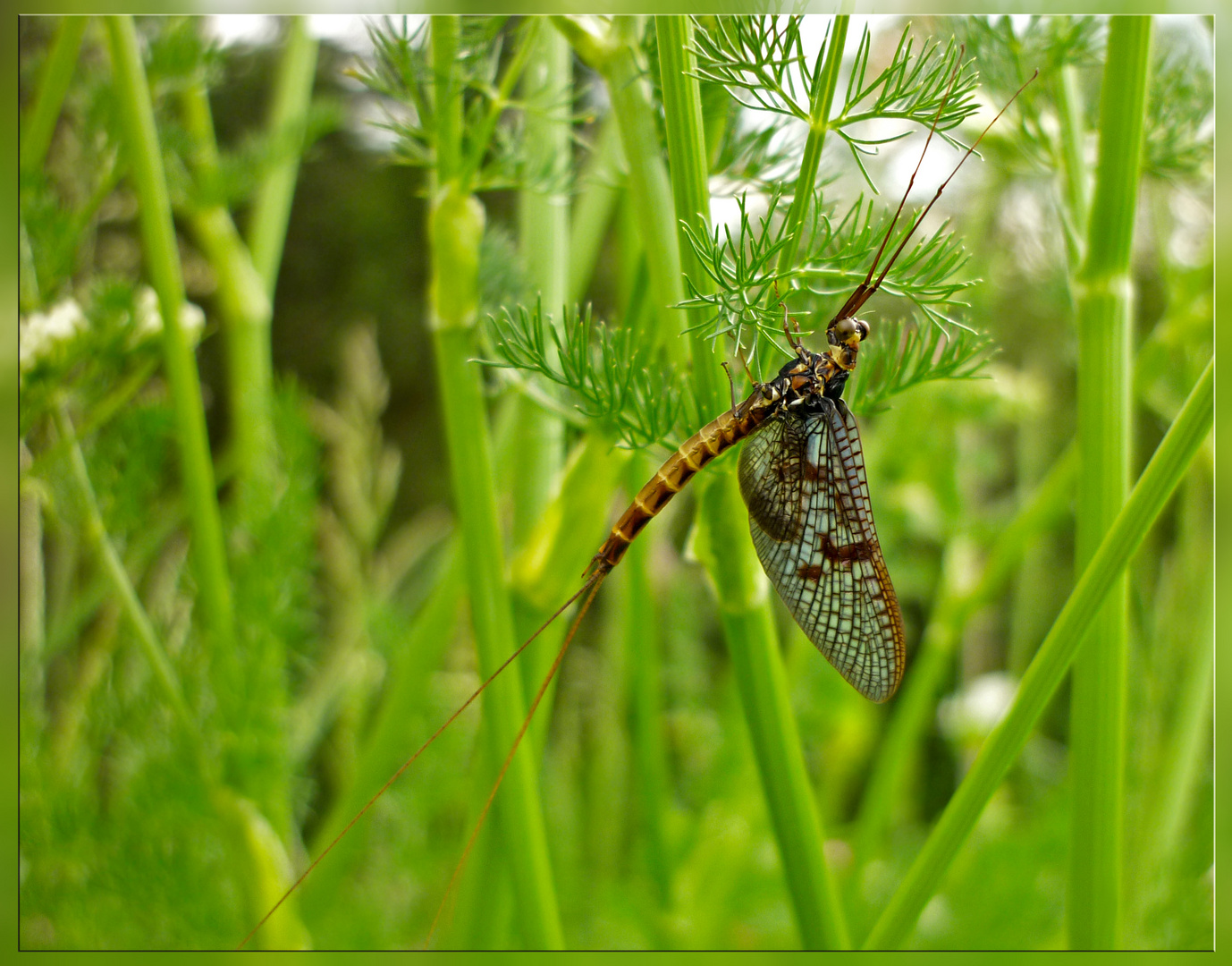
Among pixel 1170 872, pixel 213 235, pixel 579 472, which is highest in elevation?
pixel 213 235

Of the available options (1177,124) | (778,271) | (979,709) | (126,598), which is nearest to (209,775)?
(126,598)

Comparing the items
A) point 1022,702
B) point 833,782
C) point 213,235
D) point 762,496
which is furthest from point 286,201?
point 833,782

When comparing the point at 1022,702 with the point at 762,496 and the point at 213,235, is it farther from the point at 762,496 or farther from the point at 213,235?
the point at 213,235

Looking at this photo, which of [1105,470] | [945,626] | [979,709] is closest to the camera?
[1105,470]

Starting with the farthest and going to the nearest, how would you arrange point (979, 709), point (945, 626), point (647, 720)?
point (979, 709)
point (945, 626)
point (647, 720)

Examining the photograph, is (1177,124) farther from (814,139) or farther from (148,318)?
(148,318)

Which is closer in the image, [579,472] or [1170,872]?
[579,472]

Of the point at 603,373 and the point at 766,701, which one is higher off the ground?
the point at 603,373
